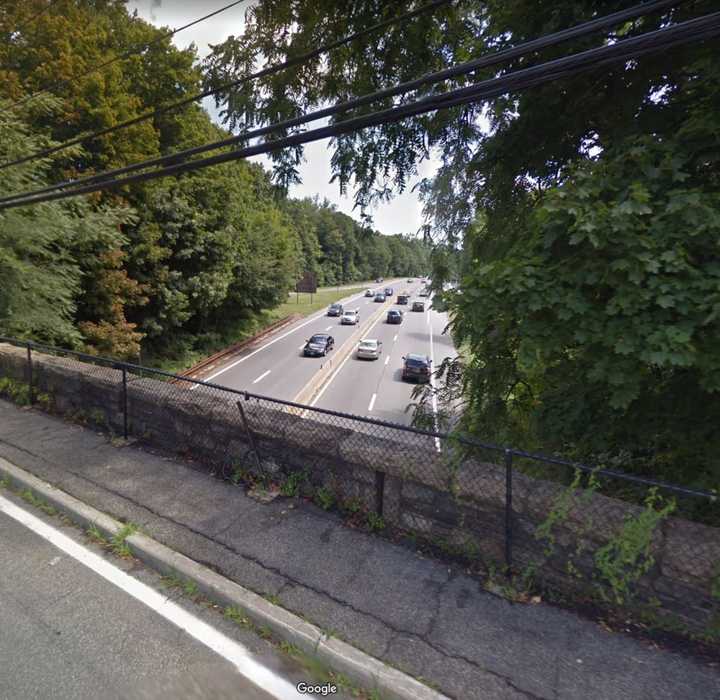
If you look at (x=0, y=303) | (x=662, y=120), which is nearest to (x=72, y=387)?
(x=0, y=303)

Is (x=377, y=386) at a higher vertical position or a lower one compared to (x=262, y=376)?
lower

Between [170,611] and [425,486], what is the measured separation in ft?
7.39

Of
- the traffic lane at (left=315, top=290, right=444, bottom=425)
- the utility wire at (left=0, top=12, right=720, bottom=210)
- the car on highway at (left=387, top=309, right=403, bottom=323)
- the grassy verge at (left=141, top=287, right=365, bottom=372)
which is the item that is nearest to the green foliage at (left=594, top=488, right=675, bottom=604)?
the utility wire at (left=0, top=12, right=720, bottom=210)

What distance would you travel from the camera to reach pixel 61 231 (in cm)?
1084

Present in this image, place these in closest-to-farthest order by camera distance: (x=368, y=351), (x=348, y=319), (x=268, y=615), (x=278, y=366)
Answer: (x=268, y=615)
(x=278, y=366)
(x=368, y=351)
(x=348, y=319)

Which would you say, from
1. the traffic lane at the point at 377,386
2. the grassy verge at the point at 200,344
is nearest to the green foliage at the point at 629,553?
the traffic lane at the point at 377,386

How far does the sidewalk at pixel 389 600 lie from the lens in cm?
251

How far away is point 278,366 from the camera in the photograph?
26.3m

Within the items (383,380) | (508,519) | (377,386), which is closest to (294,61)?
(508,519)

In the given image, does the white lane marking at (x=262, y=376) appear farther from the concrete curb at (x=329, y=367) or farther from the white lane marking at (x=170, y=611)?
the white lane marking at (x=170, y=611)

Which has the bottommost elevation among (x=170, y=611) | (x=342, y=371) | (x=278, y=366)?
(x=342, y=371)

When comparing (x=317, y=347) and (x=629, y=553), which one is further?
(x=317, y=347)

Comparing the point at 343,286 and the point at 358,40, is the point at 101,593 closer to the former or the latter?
the point at 358,40

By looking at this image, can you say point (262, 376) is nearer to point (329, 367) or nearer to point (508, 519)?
point (329, 367)
